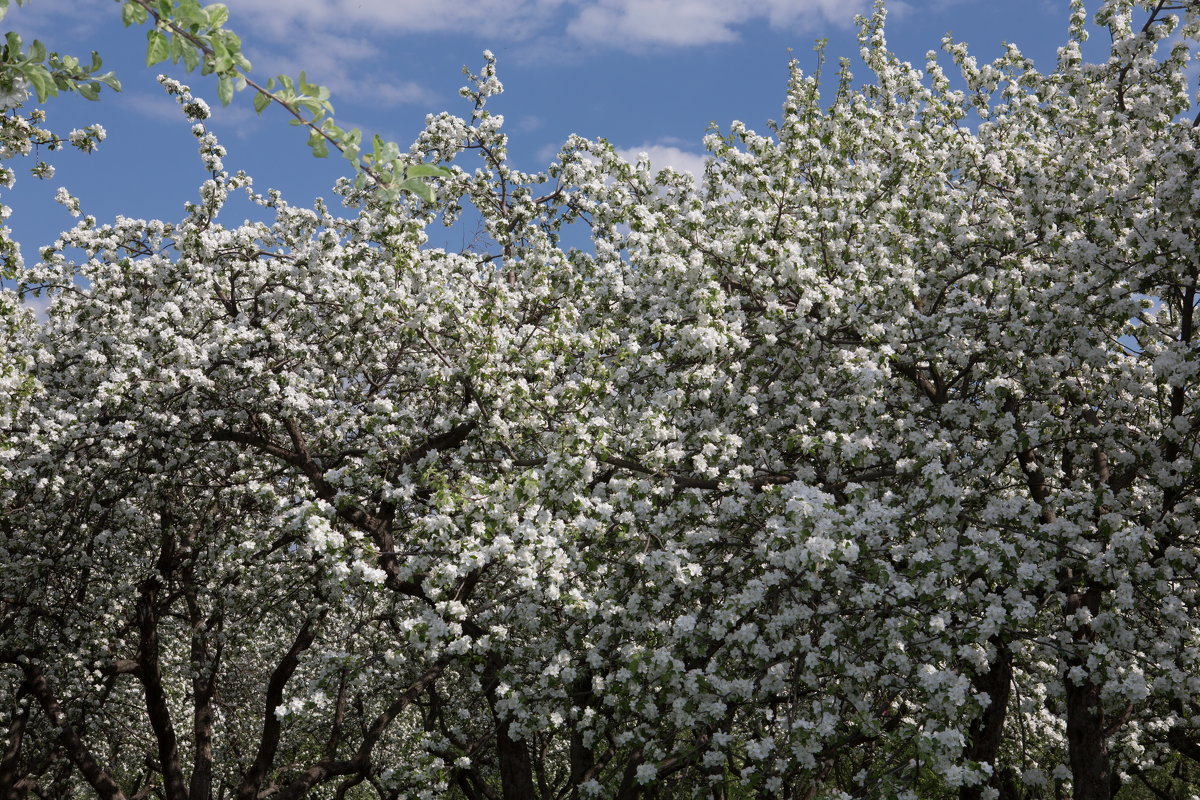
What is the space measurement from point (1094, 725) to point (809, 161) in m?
7.67

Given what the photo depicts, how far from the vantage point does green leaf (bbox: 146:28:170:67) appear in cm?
486

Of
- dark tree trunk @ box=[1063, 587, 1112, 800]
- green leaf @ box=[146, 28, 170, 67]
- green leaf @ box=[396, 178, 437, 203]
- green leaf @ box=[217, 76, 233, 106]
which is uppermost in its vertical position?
green leaf @ box=[146, 28, 170, 67]

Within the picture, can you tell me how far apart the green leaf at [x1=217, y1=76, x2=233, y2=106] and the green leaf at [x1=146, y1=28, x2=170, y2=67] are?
33cm

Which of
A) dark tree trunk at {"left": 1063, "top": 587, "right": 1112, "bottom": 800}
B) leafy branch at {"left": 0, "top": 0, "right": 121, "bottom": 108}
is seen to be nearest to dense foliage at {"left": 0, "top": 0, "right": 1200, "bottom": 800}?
dark tree trunk at {"left": 1063, "top": 587, "right": 1112, "bottom": 800}

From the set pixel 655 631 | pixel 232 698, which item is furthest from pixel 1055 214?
pixel 232 698

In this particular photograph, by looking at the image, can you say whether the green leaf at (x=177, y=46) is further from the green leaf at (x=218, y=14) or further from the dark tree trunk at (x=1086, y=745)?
the dark tree trunk at (x=1086, y=745)

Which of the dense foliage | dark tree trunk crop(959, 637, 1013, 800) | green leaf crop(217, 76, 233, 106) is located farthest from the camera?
dark tree trunk crop(959, 637, 1013, 800)

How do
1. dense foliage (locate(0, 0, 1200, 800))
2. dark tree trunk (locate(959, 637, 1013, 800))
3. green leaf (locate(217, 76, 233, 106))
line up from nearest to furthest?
1. green leaf (locate(217, 76, 233, 106))
2. dense foliage (locate(0, 0, 1200, 800))
3. dark tree trunk (locate(959, 637, 1013, 800))

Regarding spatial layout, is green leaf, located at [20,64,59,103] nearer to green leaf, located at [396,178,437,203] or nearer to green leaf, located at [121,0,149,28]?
green leaf, located at [121,0,149,28]

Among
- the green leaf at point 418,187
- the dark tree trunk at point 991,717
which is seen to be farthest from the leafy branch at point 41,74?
the dark tree trunk at point 991,717

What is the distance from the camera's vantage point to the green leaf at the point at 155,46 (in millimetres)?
4859

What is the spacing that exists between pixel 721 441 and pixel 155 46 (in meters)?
6.99

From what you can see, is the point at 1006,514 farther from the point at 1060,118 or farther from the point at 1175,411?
the point at 1060,118

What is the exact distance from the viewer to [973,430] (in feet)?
36.3
